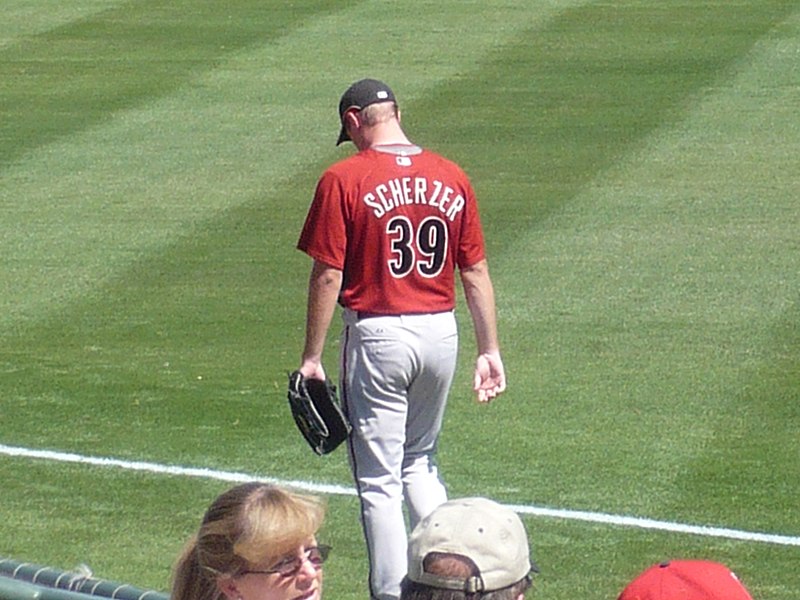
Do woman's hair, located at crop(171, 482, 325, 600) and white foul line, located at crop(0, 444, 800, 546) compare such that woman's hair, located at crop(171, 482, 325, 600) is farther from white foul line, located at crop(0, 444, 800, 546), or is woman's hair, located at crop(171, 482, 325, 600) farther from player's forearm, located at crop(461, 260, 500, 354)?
white foul line, located at crop(0, 444, 800, 546)

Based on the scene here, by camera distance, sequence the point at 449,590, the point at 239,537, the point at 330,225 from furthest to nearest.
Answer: the point at 330,225 < the point at 239,537 < the point at 449,590

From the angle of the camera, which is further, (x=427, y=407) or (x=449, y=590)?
(x=427, y=407)

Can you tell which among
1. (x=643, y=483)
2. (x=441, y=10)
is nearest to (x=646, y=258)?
(x=643, y=483)

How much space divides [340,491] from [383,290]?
5.04 ft

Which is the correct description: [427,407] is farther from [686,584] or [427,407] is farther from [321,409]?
[686,584]

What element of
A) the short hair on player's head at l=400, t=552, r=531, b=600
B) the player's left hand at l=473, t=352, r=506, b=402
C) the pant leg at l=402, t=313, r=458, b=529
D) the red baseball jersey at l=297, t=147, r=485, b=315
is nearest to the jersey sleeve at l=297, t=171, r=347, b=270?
the red baseball jersey at l=297, t=147, r=485, b=315

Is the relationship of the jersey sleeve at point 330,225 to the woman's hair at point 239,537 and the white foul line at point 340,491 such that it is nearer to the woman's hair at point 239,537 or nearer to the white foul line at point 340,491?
the white foul line at point 340,491

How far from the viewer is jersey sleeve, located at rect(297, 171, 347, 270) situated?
6738mm

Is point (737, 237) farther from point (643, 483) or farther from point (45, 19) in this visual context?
point (45, 19)

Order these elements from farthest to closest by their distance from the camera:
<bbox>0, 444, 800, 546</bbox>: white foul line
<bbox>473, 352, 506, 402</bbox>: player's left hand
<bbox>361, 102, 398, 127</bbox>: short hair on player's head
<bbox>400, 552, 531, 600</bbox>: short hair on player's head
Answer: <bbox>0, 444, 800, 546</bbox>: white foul line, <bbox>473, 352, 506, 402</bbox>: player's left hand, <bbox>361, 102, 398, 127</bbox>: short hair on player's head, <bbox>400, 552, 531, 600</bbox>: short hair on player's head

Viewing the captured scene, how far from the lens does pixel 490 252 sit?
11359 millimetres

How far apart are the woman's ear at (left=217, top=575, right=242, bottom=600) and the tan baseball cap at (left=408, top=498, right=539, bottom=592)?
17.3 inches

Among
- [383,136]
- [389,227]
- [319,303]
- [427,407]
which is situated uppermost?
[383,136]

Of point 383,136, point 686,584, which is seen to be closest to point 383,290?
point 383,136
